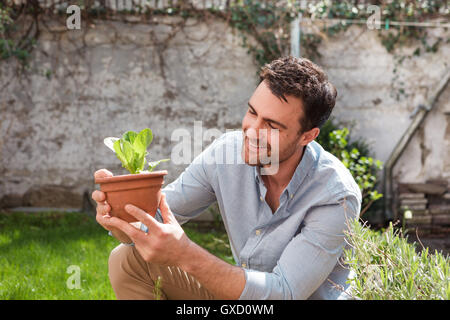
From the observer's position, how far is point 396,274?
1199mm

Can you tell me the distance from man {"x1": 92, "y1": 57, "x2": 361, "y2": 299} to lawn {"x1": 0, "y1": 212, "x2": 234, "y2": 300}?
3.57 ft

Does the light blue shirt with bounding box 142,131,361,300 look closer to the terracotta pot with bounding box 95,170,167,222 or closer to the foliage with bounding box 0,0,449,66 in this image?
the terracotta pot with bounding box 95,170,167,222

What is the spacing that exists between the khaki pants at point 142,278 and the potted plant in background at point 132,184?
14.7 inches

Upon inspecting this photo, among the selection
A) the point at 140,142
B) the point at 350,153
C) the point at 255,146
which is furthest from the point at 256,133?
the point at 350,153

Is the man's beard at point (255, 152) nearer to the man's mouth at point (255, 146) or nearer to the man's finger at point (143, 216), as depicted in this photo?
the man's mouth at point (255, 146)

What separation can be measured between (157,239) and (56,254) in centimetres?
247

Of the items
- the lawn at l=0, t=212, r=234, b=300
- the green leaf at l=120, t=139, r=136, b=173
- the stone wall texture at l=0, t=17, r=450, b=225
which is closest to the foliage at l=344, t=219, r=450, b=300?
the green leaf at l=120, t=139, r=136, b=173

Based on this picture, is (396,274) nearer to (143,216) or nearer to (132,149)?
(143,216)

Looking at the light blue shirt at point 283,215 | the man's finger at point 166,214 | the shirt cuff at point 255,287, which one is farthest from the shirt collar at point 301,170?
the man's finger at point 166,214

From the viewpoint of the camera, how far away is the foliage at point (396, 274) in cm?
113
